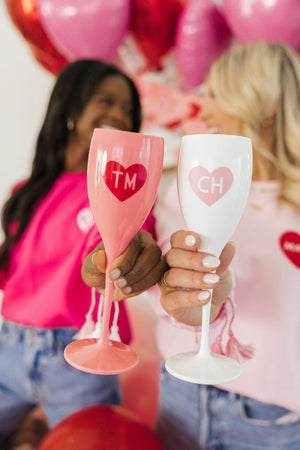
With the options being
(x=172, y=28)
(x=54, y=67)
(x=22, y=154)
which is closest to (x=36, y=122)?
(x=22, y=154)

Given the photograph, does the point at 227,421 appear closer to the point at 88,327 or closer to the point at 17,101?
the point at 88,327

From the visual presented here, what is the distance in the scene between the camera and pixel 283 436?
728 mm

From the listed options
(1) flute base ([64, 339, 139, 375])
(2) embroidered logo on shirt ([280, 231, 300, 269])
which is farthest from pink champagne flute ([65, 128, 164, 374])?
(2) embroidered logo on shirt ([280, 231, 300, 269])

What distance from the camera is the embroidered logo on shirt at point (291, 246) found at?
69cm

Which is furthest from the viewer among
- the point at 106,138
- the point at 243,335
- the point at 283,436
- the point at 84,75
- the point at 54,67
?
the point at 54,67

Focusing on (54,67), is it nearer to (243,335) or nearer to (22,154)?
(22,154)

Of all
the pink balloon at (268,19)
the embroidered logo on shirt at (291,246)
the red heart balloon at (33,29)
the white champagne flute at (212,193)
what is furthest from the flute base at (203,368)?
the red heart balloon at (33,29)

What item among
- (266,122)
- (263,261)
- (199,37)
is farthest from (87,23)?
(263,261)

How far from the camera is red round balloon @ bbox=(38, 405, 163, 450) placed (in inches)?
29.8

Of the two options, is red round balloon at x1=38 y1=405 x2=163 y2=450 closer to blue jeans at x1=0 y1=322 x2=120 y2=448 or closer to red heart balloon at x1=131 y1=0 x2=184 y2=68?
blue jeans at x1=0 y1=322 x2=120 y2=448

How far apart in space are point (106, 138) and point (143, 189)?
7 centimetres

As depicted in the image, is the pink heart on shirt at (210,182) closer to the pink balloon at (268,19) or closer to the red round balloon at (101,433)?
the red round balloon at (101,433)

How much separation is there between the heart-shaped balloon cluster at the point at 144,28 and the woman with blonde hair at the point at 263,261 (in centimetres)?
37

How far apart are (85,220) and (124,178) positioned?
0.26 m
